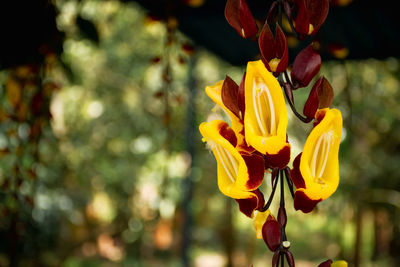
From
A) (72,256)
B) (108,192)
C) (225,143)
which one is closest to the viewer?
(225,143)

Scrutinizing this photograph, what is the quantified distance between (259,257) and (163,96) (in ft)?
21.4

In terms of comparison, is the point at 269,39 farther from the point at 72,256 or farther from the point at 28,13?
the point at 72,256

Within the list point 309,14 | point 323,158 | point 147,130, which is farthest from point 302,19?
point 147,130

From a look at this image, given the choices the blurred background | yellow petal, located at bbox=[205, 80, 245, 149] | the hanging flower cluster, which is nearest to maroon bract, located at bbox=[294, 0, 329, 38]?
the hanging flower cluster

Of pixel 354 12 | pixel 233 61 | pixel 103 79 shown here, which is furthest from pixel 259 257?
pixel 354 12

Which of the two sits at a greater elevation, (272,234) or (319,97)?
(319,97)

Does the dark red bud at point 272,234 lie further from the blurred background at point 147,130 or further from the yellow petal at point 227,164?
the blurred background at point 147,130

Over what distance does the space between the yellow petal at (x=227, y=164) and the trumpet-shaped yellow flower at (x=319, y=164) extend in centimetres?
5

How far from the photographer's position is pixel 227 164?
0.38 meters

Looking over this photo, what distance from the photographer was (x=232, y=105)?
0.38 metres

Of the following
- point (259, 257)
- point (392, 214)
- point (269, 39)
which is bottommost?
point (259, 257)

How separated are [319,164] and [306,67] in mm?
97

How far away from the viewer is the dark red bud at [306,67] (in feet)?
1.21

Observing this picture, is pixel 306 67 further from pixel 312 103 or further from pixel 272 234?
pixel 272 234
